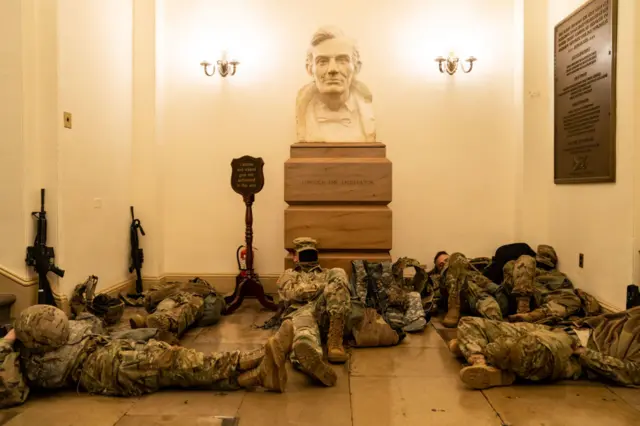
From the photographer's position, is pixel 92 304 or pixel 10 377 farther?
pixel 92 304

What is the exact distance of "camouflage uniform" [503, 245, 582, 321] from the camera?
377 cm

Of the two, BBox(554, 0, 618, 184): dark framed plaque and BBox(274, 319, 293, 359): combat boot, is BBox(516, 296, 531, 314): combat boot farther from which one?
BBox(274, 319, 293, 359): combat boot

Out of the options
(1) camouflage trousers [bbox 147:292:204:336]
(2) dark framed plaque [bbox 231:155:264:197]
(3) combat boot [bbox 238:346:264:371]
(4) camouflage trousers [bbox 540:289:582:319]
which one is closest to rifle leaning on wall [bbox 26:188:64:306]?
(1) camouflage trousers [bbox 147:292:204:336]

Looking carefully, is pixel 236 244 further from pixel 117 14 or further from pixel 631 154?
pixel 631 154

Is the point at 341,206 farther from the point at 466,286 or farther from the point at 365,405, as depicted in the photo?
the point at 365,405

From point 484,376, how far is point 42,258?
3197 mm

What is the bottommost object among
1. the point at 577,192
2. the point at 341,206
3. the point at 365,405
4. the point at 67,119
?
the point at 365,405

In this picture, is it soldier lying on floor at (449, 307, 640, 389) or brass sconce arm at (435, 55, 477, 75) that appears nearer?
soldier lying on floor at (449, 307, 640, 389)

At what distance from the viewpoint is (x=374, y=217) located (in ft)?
14.5

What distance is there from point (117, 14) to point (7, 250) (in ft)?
8.18

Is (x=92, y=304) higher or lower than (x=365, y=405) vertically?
higher

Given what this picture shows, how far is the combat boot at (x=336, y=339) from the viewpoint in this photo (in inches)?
119

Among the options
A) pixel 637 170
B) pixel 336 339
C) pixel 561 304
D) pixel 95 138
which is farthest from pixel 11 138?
pixel 637 170

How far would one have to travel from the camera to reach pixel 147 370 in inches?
98.7
